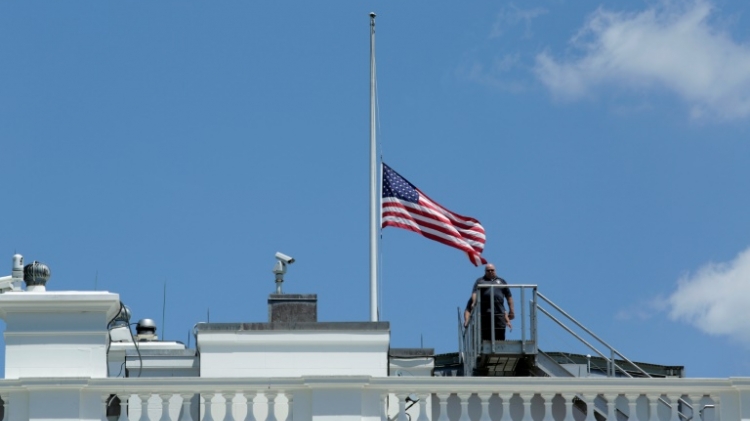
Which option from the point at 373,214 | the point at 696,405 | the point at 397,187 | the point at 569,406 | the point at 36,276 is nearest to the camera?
the point at 569,406

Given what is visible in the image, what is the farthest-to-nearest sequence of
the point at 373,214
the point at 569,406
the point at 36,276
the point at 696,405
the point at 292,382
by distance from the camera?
the point at 373,214
the point at 36,276
the point at 696,405
the point at 569,406
the point at 292,382

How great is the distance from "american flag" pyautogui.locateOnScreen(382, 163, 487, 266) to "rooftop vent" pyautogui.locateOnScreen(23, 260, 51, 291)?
5.99 meters

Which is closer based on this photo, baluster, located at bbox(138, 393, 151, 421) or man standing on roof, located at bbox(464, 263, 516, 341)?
baluster, located at bbox(138, 393, 151, 421)

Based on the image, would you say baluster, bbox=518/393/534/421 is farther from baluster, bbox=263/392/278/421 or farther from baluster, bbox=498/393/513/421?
baluster, bbox=263/392/278/421

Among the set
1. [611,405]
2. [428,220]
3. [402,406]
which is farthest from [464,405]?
[428,220]

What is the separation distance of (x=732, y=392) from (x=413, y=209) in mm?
7783

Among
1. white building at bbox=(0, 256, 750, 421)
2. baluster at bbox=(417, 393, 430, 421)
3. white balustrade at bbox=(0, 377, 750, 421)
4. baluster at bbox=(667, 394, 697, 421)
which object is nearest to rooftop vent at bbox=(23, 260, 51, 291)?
white building at bbox=(0, 256, 750, 421)

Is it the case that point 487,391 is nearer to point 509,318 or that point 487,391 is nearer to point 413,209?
point 509,318

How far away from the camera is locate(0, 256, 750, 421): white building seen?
22641mm

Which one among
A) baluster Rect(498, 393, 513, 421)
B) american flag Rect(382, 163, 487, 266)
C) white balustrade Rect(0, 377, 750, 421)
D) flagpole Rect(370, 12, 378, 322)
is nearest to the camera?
white balustrade Rect(0, 377, 750, 421)

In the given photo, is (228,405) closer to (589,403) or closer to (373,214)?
(589,403)

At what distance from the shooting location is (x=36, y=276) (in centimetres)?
2562

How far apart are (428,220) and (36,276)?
6.35 metres

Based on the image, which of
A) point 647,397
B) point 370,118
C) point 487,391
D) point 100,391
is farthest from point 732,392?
point 370,118
